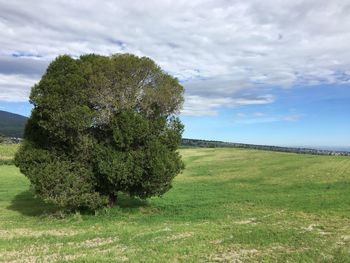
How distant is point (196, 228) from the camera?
16750 millimetres

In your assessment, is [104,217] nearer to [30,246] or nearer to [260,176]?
[30,246]

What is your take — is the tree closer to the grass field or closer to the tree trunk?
the tree trunk

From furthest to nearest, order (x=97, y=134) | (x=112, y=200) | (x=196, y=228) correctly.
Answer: (x=112, y=200), (x=97, y=134), (x=196, y=228)

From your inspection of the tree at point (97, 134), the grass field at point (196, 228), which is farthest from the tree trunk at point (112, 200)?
the tree at point (97, 134)

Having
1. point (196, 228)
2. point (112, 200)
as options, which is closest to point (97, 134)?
point (112, 200)

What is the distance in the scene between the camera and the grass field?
12.4 metres

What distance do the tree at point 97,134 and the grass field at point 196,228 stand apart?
1840 millimetres

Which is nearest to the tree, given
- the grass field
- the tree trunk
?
the tree trunk

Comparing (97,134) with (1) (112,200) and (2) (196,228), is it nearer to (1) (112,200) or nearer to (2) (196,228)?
(1) (112,200)

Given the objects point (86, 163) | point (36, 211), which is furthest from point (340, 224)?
point (36, 211)

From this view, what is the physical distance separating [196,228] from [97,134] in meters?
7.40

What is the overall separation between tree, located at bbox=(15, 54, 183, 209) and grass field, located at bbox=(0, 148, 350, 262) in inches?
72.4

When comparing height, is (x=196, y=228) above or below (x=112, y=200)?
below

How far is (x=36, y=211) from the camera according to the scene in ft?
79.2
